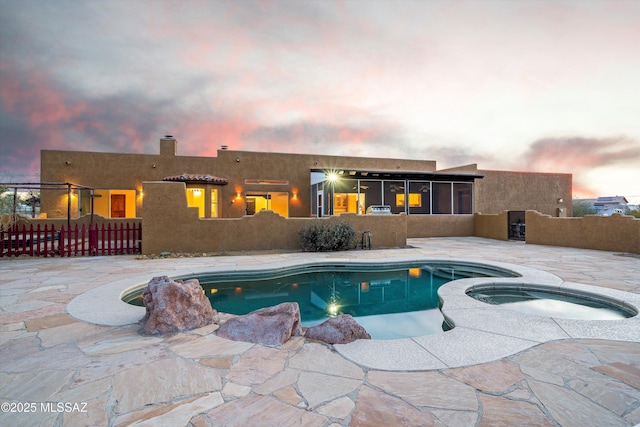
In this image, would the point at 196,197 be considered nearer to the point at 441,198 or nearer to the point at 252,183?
the point at 252,183

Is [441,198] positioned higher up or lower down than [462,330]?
higher up

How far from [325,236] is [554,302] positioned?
6.64m

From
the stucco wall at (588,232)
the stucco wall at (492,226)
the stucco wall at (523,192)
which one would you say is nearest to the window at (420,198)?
the stucco wall at (492,226)

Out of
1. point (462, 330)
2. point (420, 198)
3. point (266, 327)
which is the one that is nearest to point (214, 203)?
point (420, 198)

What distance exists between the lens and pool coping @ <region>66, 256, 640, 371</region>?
2.78m

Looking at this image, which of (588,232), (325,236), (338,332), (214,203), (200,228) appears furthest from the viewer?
(214,203)

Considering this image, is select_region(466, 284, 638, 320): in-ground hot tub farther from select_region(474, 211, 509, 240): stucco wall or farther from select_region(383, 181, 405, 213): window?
select_region(383, 181, 405, 213): window

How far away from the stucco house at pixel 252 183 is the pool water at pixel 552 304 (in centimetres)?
919

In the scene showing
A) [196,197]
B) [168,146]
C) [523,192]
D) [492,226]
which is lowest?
[492,226]

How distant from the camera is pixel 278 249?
35.1ft

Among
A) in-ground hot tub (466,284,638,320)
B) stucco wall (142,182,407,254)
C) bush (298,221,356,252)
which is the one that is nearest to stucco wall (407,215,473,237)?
stucco wall (142,182,407,254)

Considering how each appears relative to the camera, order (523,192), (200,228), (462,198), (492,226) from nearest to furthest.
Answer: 1. (200,228)
2. (492,226)
3. (462,198)
4. (523,192)

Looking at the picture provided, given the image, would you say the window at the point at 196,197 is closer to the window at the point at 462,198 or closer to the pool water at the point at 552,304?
the pool water at the point at 552,304

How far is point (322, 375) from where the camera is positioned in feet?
8.07
